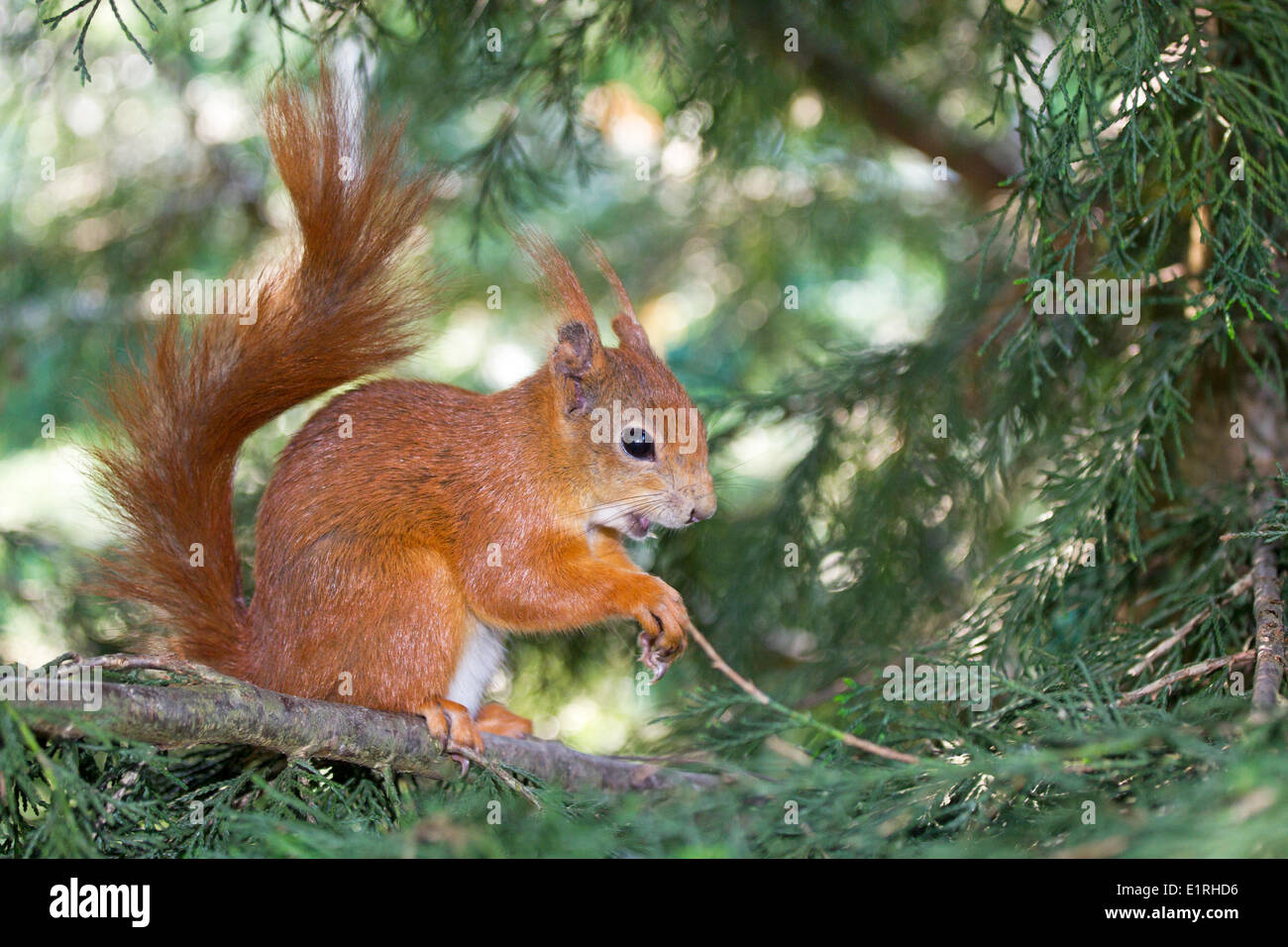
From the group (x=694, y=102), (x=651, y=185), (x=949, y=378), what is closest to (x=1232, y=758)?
(x=949, y=378)

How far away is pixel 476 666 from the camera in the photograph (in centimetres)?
175

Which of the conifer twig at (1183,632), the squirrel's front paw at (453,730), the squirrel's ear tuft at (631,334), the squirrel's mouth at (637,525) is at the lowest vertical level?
the squirrel's front paw at (453,730)

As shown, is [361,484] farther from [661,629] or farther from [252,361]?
[661,629]

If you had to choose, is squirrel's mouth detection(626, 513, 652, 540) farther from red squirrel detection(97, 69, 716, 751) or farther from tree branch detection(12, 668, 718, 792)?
tree branch detection(12, 668, 718, 792)

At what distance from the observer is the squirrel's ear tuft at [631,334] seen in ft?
5.88

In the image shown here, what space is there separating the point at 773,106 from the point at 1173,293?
102cm

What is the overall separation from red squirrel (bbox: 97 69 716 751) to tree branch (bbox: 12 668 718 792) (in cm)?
8

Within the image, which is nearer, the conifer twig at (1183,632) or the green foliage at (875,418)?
the green foliage at (875,418)

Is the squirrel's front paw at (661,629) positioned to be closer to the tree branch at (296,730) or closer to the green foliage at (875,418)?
the green foliage at (875,418)

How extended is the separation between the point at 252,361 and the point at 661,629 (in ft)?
2.26

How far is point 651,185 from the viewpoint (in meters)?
3.63

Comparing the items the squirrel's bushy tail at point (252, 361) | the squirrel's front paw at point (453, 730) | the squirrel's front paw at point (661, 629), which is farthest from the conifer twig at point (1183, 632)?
the squirrel's bushy tail at point (252, 361)

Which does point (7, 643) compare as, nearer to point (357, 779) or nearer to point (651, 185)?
point (357, 779)

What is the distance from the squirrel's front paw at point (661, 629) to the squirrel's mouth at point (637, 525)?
176 millimetres
